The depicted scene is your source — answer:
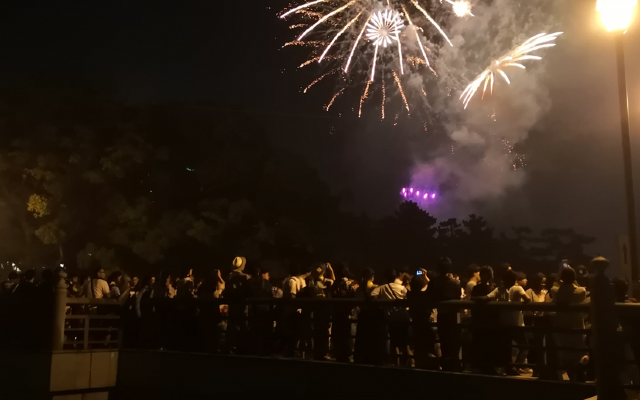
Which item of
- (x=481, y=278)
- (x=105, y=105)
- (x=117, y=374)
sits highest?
(x=105, y=105)

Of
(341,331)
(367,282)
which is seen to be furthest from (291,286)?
(341,331)

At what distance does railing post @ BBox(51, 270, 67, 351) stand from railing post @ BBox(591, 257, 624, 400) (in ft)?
30.9

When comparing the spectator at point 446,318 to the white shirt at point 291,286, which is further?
the white shirt at point 291,286

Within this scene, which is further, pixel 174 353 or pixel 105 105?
pixel 105 105

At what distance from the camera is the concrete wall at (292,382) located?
8047 millimetres

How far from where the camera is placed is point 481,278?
10.5 metres

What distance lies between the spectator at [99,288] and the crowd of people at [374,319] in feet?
0.07

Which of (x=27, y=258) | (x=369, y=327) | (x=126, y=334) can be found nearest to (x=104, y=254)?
(x=27, y=258)

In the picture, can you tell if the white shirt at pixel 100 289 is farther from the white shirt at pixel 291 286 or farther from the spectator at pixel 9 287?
the white shirt at pixel 291 286

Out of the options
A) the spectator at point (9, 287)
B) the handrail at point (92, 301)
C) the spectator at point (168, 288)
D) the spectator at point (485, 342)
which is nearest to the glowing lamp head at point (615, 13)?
the spectator at point (485, 342)

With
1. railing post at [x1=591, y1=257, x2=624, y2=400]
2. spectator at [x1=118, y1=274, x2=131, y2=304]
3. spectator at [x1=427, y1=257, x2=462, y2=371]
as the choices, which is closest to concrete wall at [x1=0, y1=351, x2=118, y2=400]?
spectator at [x1=118, y1=274, x2=131, y2=304]

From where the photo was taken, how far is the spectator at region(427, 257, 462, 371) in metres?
8.76

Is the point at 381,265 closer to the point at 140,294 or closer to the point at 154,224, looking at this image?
the point at 154,224

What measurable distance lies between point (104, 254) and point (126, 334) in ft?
51.2
